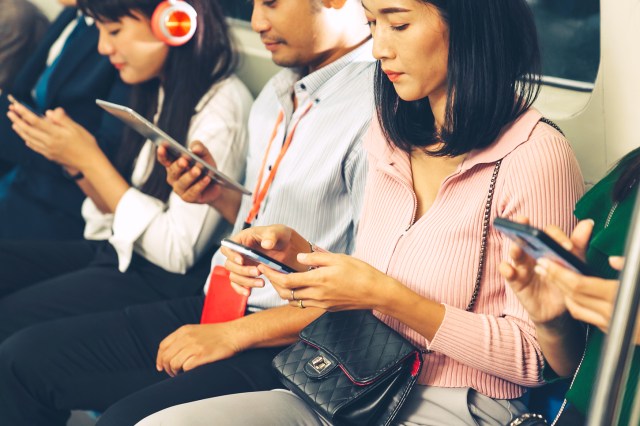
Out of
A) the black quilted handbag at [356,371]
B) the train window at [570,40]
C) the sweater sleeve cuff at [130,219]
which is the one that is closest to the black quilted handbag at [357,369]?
the black quilted handbag at [356,371]

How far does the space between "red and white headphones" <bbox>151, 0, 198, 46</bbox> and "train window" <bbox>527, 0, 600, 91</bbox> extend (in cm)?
102

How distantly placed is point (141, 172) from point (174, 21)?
479 millimetres

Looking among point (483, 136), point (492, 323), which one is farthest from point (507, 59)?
point (492, 323)

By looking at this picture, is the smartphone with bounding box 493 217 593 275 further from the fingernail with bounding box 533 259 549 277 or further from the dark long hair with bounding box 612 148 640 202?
the dark long hair with bounding box 612 148 640 202

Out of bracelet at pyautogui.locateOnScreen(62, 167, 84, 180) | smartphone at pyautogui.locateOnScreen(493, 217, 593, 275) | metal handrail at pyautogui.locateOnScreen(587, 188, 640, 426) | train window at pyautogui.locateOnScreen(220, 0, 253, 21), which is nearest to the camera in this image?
metal handrail at pyautogui.locateOnScreen(587, 188, 640, 426)

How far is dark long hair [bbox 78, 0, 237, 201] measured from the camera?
246 cm

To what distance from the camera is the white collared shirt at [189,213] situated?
92.4 inches

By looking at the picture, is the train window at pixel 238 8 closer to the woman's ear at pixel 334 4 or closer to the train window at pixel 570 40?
the woman's ear at pixel 334 4

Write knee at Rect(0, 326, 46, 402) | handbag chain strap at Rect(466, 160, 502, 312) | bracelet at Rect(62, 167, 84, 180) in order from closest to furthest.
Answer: handbag chain strap at Rect(466, 160, 502, 312)
knee at Rect(0, 326, 46, 402)
bracelet at Rect(62, 167, 84, 180)

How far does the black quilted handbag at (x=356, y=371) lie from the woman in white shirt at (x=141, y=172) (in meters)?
0.87

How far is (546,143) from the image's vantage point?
1.49 m

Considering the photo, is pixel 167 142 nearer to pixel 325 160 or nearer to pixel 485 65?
pixel 325 160

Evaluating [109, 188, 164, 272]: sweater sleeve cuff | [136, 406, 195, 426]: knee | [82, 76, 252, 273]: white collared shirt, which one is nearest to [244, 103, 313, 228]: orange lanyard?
[82, 76, 252, 273]: white collared shirt

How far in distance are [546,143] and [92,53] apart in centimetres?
199
